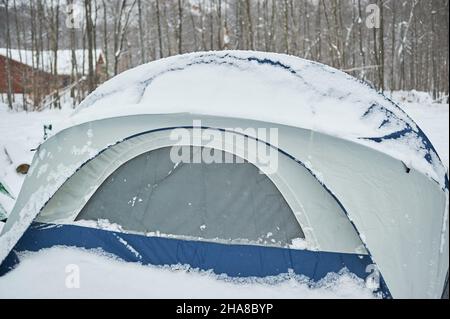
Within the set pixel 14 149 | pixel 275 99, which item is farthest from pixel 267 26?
pixel 275 99

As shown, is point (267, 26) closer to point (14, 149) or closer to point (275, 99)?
point (14, 149)

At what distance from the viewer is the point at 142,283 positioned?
2592 millimetres

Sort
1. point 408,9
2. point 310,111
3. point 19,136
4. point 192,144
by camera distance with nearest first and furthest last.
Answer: point 310,111
point 192,144
point 19,136
point 408,9

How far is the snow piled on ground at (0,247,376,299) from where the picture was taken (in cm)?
246

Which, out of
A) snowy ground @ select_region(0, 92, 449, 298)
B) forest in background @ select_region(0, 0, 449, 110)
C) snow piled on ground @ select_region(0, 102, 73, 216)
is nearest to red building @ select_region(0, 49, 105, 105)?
forest in background @ select_region(0, 0, 449, 110)

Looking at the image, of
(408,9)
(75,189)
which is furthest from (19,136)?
(408,9)

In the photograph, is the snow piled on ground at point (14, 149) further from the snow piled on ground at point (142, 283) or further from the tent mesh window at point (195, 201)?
the tent mesh window at point (195, 201)

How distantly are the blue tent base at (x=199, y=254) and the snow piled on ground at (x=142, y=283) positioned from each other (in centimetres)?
6

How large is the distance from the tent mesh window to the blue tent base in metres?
0.08

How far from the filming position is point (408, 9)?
725 inches

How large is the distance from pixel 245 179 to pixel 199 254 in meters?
0.66

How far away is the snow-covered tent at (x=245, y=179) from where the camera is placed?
234 cm
